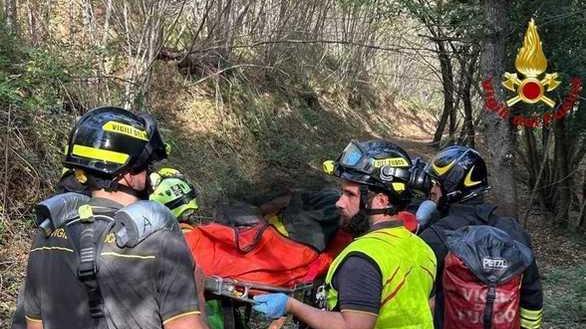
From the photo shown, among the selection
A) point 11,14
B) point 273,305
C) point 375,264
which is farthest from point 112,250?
point 11,14

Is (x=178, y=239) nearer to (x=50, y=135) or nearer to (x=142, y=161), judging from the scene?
(x=142, y=161)

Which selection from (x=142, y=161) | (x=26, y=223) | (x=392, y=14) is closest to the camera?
(x=142, y=161)

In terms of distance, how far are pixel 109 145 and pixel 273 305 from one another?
88 centimetres

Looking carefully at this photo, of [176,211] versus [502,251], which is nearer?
[502,251]

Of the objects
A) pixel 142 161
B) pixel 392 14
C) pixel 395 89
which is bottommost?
pixel 395 89

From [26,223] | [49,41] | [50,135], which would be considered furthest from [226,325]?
[49,41]

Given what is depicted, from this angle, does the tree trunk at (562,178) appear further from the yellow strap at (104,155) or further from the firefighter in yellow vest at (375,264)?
the yellow strap at (104,155)

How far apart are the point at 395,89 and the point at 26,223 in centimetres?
2235

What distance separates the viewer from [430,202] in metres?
3.94

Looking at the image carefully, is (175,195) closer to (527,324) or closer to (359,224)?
(359,224)

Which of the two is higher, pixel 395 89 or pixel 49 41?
pixel 49 41

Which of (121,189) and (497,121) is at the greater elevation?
(121,189)

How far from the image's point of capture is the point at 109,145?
7.02ft

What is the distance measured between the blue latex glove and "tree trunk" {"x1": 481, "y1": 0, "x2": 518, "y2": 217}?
608cm
